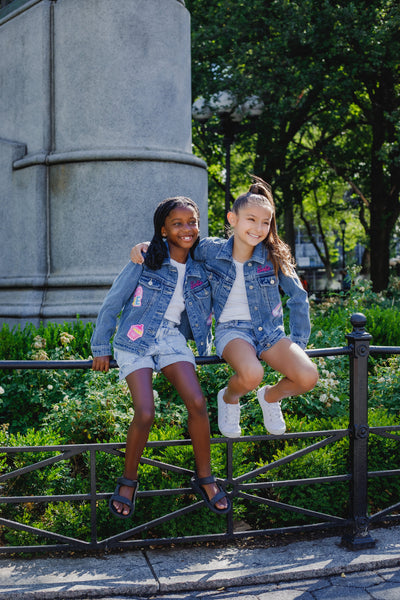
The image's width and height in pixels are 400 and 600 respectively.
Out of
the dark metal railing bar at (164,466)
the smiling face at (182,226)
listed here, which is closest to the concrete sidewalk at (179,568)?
the dark metal railing bar at (164,466)

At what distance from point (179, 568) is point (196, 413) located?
2.91 feet

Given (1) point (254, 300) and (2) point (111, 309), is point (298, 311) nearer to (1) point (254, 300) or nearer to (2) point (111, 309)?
(1) point (254, 300)

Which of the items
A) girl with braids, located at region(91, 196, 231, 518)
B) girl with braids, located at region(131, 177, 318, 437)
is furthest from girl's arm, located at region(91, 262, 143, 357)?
girl with braids, located at region(131, 177, 318, 437)

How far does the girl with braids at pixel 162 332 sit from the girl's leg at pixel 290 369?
16.4 inches

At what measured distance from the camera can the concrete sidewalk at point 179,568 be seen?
132 inches

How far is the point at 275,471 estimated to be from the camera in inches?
163

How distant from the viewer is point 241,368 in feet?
11.5

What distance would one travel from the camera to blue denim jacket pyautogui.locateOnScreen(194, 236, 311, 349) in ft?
12.2

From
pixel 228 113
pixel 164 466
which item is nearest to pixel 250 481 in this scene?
pixel 164 466

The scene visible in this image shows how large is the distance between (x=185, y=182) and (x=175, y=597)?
4.89 meters

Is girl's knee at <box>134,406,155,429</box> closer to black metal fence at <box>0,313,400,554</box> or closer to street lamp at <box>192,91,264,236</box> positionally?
black metal fence at <box>0,313,400,554</box>

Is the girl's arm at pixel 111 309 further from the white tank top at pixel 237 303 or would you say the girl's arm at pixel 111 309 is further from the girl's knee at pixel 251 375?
the girl's knee at pixel 251 375

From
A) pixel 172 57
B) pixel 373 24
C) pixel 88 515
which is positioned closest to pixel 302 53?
pixel 373 24

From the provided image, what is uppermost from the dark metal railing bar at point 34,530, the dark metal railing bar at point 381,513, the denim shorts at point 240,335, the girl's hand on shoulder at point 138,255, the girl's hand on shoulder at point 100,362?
the girl's hand on shoulder at point 138,255
